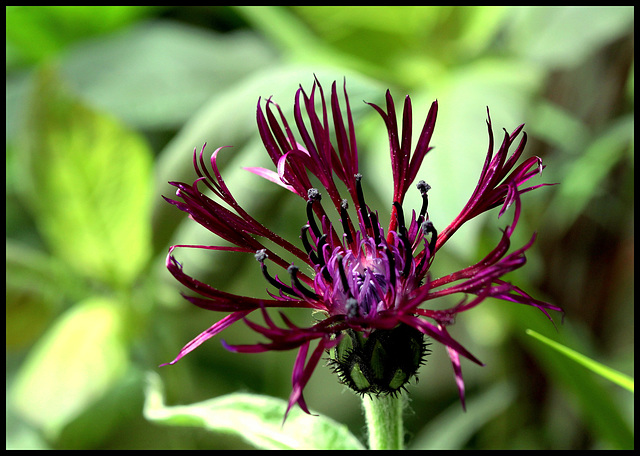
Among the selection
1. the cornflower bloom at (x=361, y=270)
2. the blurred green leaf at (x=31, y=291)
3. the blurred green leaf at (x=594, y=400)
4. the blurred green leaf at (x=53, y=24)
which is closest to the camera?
the cornflower bloom at (x=361, y=270)

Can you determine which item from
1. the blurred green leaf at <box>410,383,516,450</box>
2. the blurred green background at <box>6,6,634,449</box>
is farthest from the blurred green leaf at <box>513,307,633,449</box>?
the blurred green leaf at <box>410,383,516,450</box>

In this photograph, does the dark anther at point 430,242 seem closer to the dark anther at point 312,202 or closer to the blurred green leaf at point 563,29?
the dark anther at point 312,202

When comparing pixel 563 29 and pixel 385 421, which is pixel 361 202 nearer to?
pixel 385 421

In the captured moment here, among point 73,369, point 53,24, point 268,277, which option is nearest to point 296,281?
point 268,277

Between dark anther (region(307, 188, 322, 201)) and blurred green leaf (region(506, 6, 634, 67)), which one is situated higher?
blurred green leaf (region(506, 6, 634, 67))

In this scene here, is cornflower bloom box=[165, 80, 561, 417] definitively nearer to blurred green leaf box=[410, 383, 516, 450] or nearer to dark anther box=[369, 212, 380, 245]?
dark anther box=[369, 212, 380, 245]

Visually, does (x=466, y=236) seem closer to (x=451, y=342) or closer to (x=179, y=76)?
(x=451, y=342)

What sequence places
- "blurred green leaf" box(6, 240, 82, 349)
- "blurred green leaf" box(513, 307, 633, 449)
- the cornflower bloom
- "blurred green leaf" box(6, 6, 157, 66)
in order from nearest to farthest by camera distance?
the cornflower bloom → "blurred green leaf" box(513, 307, 633, 449) → "blurred green leaf" box(6, 240, 82, 349) → "blurred green leaf" box(6, 6, 157, 66)

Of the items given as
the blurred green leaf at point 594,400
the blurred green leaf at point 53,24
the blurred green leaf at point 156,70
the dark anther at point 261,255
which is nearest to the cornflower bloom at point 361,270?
the dark anther at point 261,255
